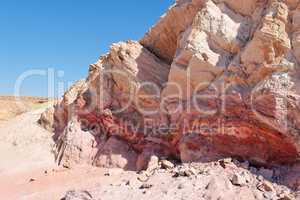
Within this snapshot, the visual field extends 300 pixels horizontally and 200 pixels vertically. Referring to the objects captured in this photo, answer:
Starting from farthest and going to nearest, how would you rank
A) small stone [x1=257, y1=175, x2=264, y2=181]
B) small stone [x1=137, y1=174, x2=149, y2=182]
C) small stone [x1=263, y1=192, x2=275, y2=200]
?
small stone [x1=137, y1=174, x2=149, y2=182] < small stone [x1=257, y1=175, x2=264, y2=181] < small stone [x1=263, y1=192, x2=275, y2=200]

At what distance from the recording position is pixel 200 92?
8508mm

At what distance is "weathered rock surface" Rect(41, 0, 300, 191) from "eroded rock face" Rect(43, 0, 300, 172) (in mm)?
22

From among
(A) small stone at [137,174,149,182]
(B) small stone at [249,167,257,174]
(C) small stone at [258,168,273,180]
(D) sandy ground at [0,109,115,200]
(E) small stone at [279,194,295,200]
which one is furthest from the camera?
(D) sandy ground at [0,109,115,200]

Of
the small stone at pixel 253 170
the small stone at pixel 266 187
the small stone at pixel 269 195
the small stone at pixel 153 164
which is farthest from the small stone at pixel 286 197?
the small stone at pixel 153 164

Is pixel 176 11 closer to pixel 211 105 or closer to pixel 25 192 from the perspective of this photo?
pixel 211 105

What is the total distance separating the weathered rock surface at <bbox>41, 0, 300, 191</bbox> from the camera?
291 inches

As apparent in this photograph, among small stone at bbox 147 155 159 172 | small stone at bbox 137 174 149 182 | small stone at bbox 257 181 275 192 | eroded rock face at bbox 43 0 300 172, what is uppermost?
eroded rock face at bbox 43 0 300 172

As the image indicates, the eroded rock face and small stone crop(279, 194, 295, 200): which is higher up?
the eroded rock face

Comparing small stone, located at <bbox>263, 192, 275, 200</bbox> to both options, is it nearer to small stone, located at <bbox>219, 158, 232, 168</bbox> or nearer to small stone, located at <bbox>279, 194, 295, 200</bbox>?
small stone, located at <bbox>279, 194, 295, 200</bbox>

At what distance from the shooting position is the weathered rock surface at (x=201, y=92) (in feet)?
24.2

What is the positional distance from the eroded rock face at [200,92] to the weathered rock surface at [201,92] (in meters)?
0.02

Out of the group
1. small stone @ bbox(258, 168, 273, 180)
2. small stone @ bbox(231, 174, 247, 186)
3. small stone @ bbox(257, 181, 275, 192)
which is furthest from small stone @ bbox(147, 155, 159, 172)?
small stone @ bbox(257, 181, 275, 192)

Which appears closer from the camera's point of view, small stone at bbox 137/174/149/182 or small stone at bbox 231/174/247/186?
small stone at bbox 231/174/247/186

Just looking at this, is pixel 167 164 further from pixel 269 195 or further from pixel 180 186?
pixel 269 195
